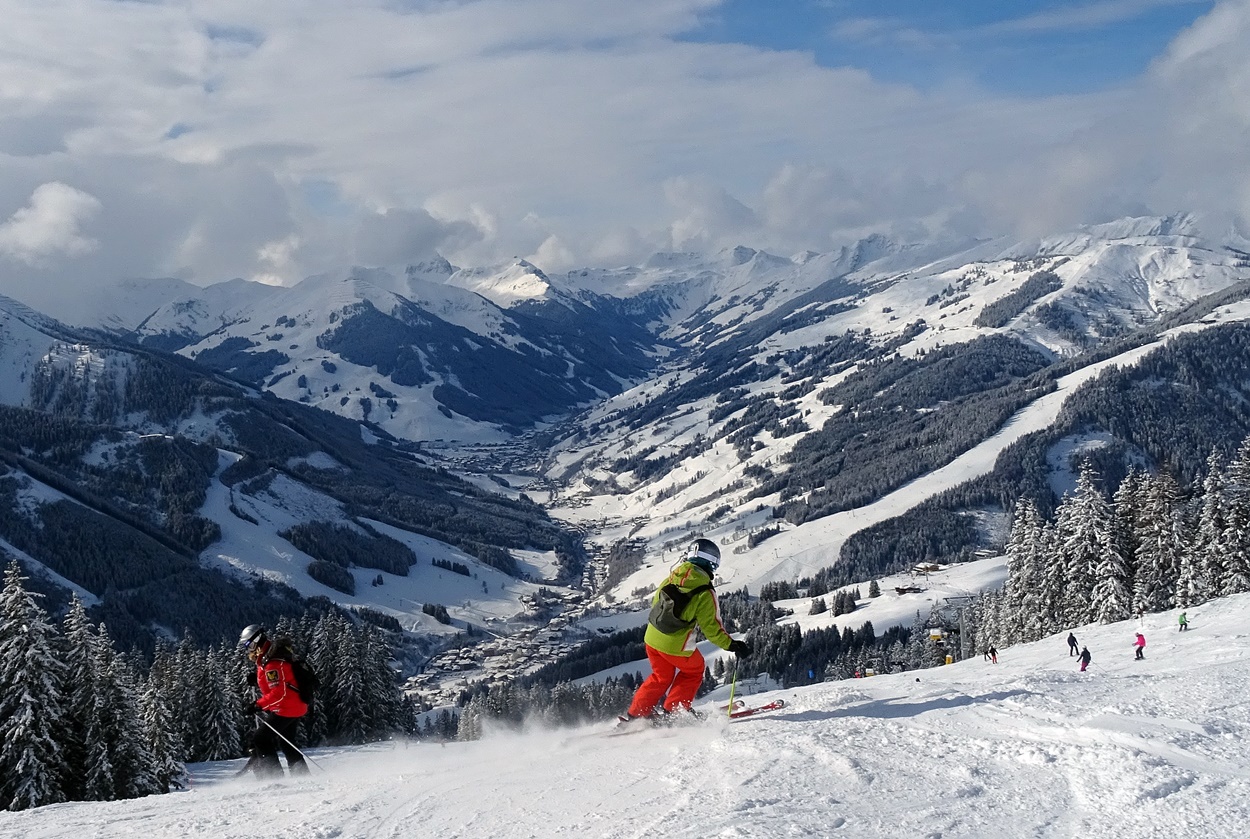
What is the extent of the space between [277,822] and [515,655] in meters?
139

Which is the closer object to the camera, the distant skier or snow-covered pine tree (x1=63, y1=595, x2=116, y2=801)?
the distant skier

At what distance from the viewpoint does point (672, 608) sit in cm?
1661

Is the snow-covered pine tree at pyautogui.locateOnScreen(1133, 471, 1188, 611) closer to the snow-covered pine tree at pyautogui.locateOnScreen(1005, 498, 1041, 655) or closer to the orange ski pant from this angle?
the snow-covered pine tree at pyautogui.locateOnScreen(1005, 498, 1041, 655)

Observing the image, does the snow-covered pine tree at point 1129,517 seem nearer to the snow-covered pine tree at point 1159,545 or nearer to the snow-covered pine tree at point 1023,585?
the snow-covered pine tree at point 1159,545

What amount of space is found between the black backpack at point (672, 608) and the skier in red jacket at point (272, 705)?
26.3 feet

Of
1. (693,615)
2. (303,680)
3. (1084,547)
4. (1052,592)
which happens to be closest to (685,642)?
(693,615)

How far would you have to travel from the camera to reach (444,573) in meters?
189

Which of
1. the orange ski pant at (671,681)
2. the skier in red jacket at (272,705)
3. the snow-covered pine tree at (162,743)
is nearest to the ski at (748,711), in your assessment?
the orange ski pant at (671,681)

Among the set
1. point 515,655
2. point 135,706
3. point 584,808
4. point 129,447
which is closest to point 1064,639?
point 584,808

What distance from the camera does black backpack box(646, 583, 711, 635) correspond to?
1658cm

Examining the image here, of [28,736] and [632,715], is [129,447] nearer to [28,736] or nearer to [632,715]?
[28,736]

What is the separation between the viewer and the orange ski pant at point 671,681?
1702 cm

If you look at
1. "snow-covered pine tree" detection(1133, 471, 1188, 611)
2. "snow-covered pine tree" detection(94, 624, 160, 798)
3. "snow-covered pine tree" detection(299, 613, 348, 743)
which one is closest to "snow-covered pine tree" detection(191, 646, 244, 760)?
"snow-covered pine tree" detection(299, 613, 348, 743)

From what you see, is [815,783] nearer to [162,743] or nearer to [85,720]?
[85,720]
